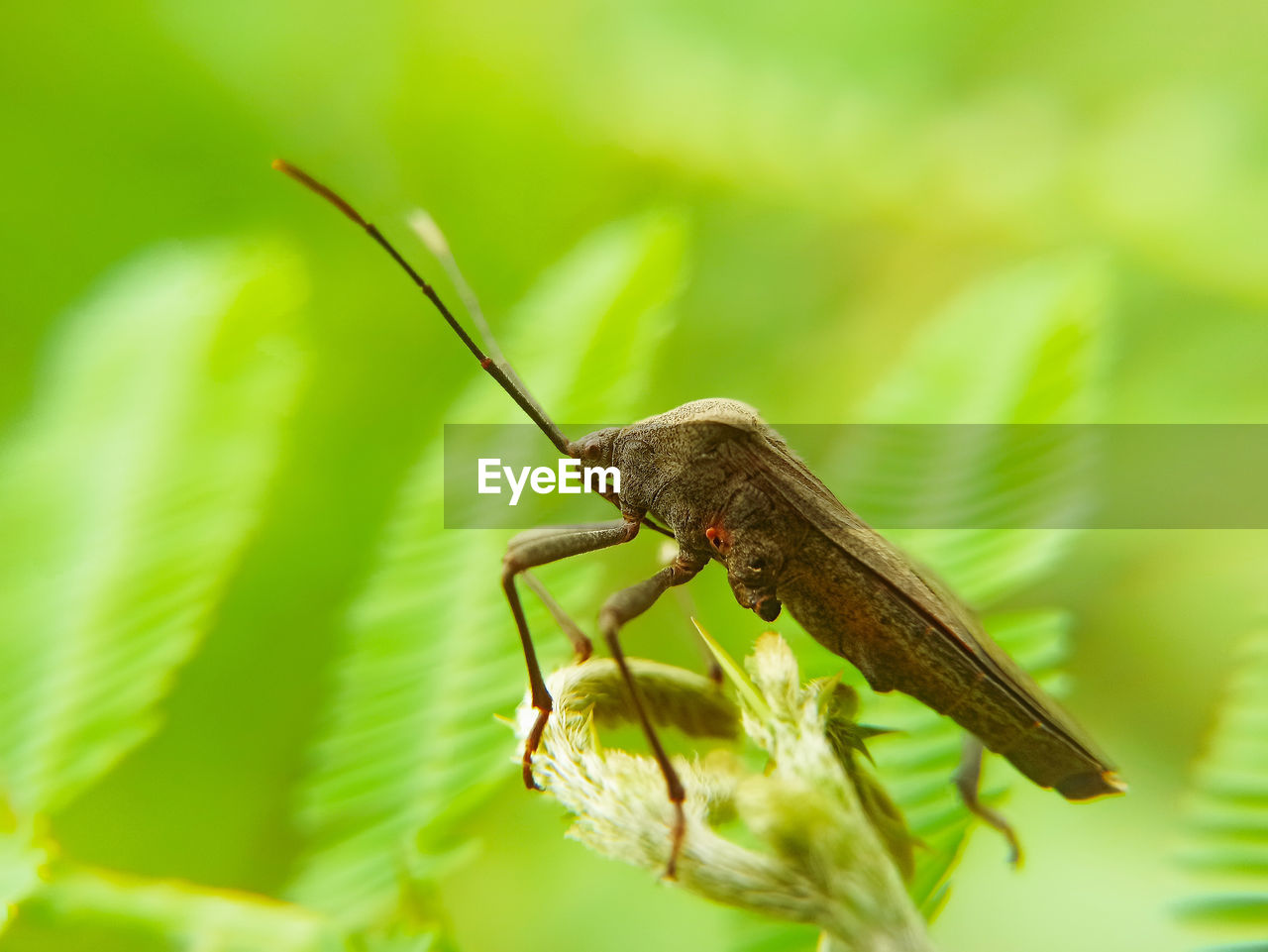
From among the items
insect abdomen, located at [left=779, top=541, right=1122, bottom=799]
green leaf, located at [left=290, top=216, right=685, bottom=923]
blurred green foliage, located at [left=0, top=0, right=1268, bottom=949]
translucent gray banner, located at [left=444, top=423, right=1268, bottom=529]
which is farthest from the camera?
translucent gray banner, located at [left=444, top=423, right=1268, bottom=529]

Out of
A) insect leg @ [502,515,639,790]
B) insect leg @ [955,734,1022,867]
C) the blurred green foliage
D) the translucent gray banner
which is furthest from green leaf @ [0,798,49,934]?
insect leg @ [955,734,1022,867]

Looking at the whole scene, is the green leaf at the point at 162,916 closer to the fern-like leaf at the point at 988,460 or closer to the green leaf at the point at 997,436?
the fern-like leaf at the point at 988,460

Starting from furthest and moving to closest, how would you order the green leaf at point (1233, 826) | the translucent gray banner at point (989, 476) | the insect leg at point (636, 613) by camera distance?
the translucent gray banner at point (989, 476) < the green leaf at point (1233, 826) < the insect leg at point (636, 613)

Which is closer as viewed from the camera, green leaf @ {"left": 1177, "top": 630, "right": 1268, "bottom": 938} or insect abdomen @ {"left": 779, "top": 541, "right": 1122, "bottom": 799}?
green leaf @ {"left": 1177, "top": 630, "right": 1268, "bottom": 938}

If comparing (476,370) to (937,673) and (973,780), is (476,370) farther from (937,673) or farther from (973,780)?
(973,780)

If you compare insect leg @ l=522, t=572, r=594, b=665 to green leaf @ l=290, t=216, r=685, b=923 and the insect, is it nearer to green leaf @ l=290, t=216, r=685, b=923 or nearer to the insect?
the insect

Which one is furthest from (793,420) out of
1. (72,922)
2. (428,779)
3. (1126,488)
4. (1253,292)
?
(72,922)

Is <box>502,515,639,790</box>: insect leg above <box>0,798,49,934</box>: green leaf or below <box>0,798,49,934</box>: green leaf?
above

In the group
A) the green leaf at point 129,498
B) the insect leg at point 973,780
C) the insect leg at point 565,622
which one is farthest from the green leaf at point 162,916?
the insect leg at point 973,780
